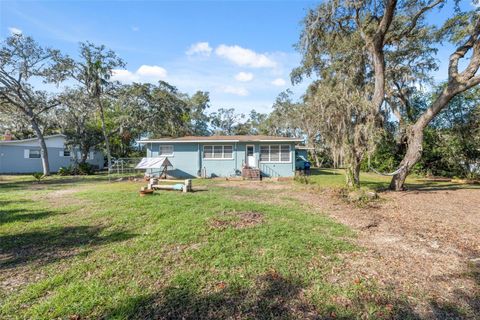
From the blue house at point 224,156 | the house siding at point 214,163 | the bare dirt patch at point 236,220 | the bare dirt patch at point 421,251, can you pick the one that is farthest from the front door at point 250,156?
the bare dirt patch at point 236,220

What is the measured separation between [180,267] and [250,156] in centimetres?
1315

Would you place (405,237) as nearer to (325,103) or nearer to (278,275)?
(278,275)

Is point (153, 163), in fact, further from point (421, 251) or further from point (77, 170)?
point (421, 251)

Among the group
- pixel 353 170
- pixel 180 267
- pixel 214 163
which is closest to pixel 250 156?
pixel 214 163

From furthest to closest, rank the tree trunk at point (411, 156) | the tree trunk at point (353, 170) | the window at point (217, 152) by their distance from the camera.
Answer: the window at point (217, 152), the tree trunk at point (411, 156), the tree trunk at point (353, 170)

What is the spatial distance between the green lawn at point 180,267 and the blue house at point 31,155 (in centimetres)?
1995

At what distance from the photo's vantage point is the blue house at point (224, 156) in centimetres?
1628

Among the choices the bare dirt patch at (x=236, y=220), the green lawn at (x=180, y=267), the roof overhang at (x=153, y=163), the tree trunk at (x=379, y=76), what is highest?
the tree trunk at (x=379, y=76)

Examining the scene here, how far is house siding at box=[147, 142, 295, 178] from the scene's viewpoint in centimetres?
1630

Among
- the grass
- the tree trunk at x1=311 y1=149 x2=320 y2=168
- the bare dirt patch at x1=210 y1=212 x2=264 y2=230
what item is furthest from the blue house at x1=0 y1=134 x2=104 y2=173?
the tree trunk at x1=311 y1=149 x2=320 y2=168

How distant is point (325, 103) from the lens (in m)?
9.90

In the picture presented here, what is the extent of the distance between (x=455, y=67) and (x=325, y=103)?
533 cm

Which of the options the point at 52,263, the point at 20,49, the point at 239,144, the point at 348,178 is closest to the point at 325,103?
the point at 348,178

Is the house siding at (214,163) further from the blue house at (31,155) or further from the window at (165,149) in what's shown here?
the blue house at (31,155)
